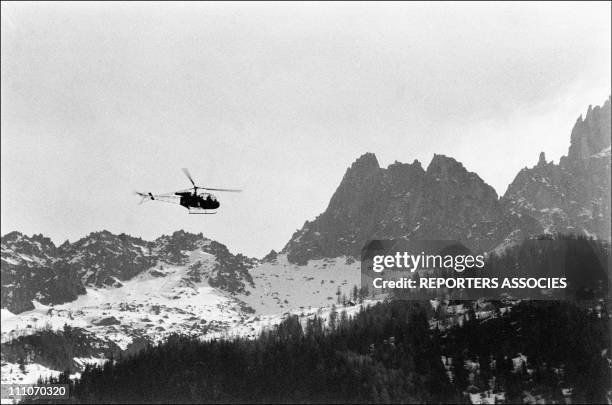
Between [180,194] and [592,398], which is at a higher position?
[180,194]

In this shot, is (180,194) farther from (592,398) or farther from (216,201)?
(592,398)

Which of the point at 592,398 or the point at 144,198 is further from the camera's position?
the point at 592,398

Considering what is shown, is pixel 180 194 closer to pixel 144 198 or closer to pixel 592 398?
pixel 144 198

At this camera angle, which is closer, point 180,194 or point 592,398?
point 180,194

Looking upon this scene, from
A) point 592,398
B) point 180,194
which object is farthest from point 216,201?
point 592,398

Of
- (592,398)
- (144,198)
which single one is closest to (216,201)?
(144,198)

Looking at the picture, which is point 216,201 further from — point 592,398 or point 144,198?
point 592,398

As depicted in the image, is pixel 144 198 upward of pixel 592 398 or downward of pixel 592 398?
upward

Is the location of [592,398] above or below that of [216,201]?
below
